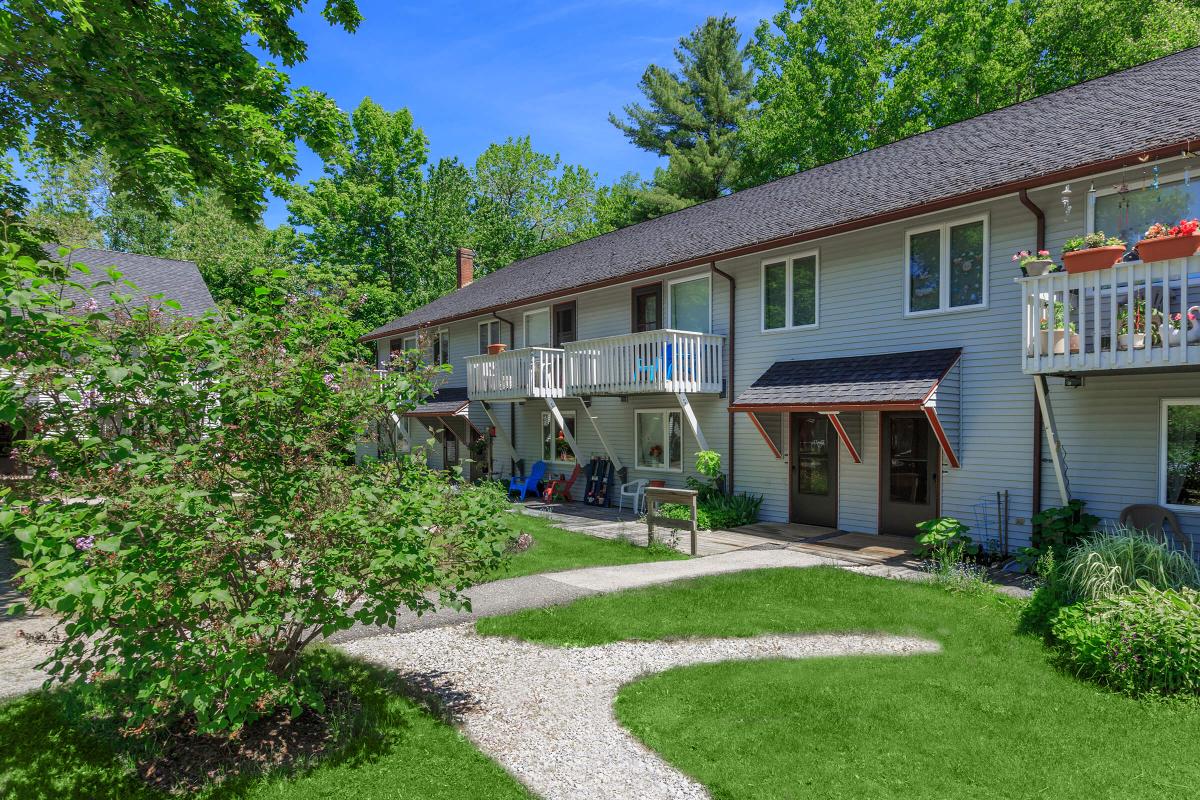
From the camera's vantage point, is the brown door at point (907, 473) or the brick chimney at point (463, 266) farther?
the brick chimney at point (463, 266)

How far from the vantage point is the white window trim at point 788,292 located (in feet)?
40.2

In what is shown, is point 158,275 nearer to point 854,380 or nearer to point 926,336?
point 854,380

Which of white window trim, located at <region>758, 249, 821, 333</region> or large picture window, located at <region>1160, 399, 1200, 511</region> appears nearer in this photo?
large picture window, located at <region>1160, 399, 1200, 511</region>

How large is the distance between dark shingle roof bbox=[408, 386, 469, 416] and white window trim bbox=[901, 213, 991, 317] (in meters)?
13.8

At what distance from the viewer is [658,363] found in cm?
1327

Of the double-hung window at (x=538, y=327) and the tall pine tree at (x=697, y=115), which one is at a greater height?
the tall pine tree at (x=697, y=115)

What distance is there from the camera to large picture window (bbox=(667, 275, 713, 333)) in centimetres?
1452

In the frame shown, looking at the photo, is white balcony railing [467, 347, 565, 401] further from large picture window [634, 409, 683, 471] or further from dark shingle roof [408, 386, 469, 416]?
dark shingle roof [408, 386, 469, 416]

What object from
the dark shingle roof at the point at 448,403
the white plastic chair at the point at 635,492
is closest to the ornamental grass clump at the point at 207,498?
the white plastic chair at the point at 635,492

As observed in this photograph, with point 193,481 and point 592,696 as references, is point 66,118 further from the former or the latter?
point 592,696

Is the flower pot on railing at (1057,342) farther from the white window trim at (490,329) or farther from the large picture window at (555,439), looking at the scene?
the white window trim at (490,329)

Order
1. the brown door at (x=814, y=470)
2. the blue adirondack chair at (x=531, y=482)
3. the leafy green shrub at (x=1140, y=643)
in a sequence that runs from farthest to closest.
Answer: the blue adirondack chair at (x=531, y=482) < the brown door at (x=814, y=470) < the leafy green shrub at (x=1140, y=643)

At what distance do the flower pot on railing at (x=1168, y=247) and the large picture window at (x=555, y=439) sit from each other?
40.7 ft

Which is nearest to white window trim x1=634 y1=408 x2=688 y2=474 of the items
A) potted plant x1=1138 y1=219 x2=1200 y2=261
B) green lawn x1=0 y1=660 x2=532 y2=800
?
potted plant x1=1138 y1=219 x2=1200 y2=261
